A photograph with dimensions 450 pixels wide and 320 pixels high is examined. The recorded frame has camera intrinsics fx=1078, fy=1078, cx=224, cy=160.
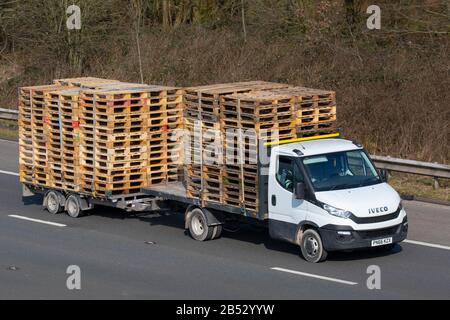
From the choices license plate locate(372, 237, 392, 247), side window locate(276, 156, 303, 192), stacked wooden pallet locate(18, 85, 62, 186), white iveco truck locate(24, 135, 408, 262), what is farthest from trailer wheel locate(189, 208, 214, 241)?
stacked wooden pallet locate(18, 85, 62, 186)

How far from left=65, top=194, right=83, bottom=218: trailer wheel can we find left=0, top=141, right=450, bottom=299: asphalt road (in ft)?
0.50

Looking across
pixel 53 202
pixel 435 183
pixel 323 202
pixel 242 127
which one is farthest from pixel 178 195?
pixel 435 183

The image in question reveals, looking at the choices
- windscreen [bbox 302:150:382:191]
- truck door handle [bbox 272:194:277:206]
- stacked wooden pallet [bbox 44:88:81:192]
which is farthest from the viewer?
stacked wooden pallet [bbox 44:88:81:192]

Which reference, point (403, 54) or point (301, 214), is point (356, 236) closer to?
point (301, 214)

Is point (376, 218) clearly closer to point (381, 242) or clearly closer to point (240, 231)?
point (381, 242)

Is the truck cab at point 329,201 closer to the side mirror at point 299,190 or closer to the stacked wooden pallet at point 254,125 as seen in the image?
the side mirror at point 299,190

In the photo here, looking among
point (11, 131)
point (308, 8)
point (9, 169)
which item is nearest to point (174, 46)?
point (308, 8)

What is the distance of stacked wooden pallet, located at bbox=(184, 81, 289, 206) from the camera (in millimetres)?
17844

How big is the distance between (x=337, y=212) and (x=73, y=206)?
6161mm

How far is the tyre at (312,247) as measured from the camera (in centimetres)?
1648

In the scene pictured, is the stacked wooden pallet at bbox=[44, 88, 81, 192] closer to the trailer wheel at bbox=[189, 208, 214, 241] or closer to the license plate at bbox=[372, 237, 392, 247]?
the trailer wheel at bbox=[189, 208, 214, 241]

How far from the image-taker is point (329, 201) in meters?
16.3

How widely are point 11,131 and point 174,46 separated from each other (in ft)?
24.9

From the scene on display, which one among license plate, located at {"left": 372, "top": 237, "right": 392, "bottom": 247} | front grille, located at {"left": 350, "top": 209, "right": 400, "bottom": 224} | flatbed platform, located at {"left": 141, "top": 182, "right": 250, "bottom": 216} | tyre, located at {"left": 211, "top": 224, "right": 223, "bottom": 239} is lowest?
tyre, located at {"left": 211, "top": 224, "right": 223, "bottom": 239}
